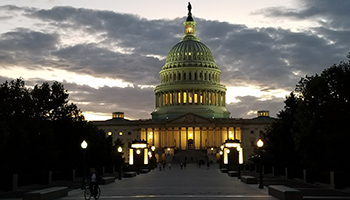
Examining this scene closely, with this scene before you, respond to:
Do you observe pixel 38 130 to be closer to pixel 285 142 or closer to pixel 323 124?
pixel 323 124

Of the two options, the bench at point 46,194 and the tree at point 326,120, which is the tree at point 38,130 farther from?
the tree at point 326,120

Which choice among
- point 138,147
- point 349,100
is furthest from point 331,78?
point 138,147

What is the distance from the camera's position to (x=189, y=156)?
570ft

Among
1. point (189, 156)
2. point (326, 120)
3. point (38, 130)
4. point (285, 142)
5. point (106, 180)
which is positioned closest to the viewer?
point (106, 180)

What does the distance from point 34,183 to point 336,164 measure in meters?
27.4

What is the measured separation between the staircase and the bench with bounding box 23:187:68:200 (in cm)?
12910

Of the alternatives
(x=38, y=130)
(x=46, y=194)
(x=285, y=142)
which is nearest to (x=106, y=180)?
(x=38, y=130)

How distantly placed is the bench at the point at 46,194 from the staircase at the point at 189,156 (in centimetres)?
12910

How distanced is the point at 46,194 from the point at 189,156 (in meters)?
143

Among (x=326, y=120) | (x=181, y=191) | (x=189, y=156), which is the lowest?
(x=181, y=191)

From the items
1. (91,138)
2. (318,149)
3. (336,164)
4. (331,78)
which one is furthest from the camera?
(91,138)

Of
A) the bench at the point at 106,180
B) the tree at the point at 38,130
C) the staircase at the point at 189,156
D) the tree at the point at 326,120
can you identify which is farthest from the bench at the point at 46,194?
the staircase at the point at 189,156

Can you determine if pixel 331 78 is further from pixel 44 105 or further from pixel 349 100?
pixel 44 105

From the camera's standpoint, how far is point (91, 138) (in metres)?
78.1
